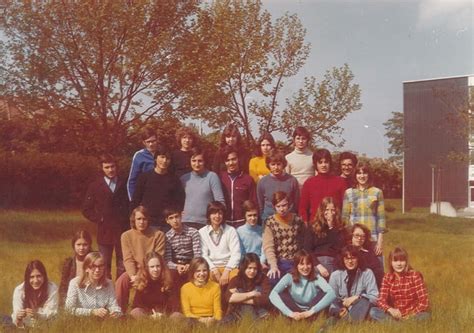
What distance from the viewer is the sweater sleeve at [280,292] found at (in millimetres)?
4879

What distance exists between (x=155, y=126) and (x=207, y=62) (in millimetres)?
977

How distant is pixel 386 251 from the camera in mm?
8344

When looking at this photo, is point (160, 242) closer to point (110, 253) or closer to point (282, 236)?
point (110, 253)

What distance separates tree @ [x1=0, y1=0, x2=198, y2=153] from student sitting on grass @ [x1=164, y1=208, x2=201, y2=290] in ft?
6.18

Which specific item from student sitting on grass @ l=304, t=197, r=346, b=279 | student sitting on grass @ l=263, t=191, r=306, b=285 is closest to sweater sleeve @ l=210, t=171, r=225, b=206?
student sitting on grass @ l=263, t=191, r=306, b=285

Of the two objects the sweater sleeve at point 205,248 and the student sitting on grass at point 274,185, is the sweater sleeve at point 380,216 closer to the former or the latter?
the student sitting on grass at point 274,185

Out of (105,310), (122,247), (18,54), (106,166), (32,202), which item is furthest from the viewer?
(32,202)

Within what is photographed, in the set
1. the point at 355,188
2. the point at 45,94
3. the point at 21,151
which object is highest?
the point at 45,94

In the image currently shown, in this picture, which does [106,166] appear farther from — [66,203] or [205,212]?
[66,203]

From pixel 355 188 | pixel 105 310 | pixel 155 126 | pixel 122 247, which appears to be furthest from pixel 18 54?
pixel 355 188

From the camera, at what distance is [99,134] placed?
23.0 ft


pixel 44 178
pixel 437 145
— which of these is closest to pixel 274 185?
pixel 44 178

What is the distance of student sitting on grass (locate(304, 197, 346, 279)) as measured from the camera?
528 centimetres

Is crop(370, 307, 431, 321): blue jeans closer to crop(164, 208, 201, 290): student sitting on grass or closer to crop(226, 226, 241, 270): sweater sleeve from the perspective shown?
crop(226, 226, 241, 270): sweater sleeve
